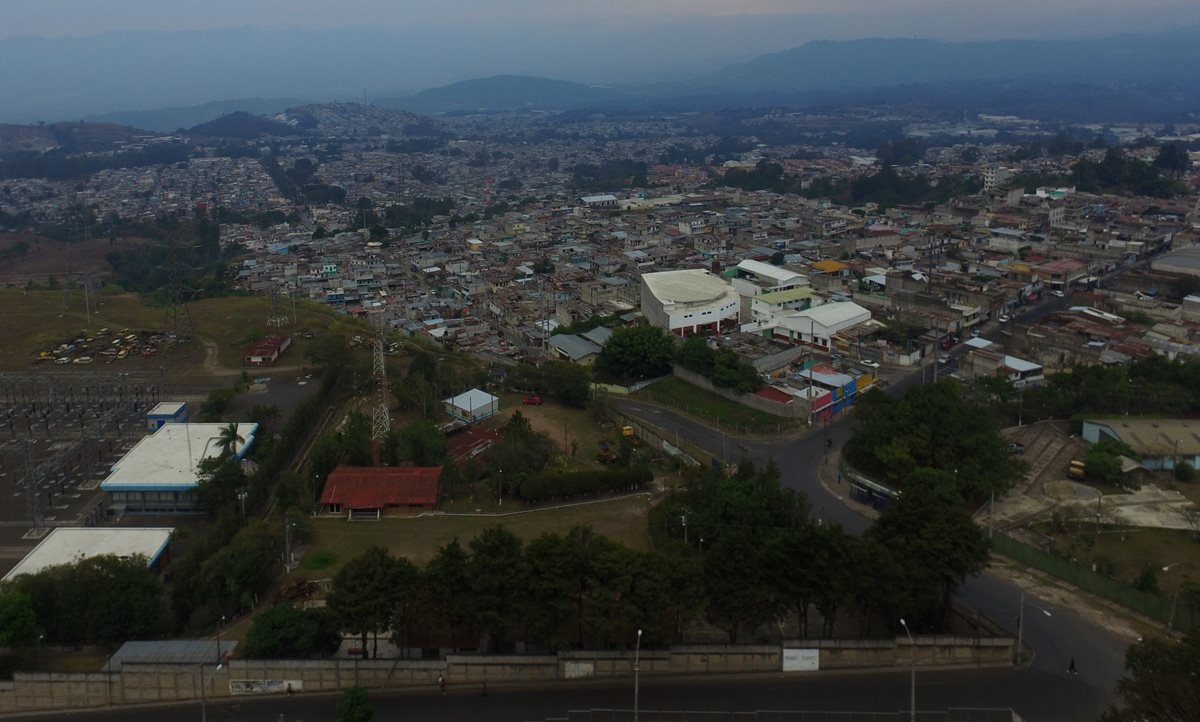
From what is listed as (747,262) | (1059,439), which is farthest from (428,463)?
(747,262)

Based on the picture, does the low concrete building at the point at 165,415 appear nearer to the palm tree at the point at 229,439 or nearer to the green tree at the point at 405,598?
the palm tree at the point at 229,439

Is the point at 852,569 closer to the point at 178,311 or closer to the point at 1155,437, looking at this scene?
the point at 1155,437

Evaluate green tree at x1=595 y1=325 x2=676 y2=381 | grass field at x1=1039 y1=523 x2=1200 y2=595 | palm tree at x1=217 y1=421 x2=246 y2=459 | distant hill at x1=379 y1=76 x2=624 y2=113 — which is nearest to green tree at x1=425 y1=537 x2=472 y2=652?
palm tree at x1=217 y1=421 x2=246 y2=459

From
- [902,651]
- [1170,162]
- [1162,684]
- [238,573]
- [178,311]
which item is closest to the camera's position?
[1162,684]

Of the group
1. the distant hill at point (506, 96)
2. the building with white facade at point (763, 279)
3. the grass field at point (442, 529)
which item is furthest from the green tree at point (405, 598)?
the distant hill at point (506, 96)

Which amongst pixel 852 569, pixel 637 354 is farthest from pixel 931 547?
pixel 637 354

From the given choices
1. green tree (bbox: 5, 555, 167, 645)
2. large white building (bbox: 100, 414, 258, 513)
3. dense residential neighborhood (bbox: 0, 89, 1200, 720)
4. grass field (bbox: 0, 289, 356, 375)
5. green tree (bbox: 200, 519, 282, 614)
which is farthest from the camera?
grass field (bbox: 0, 289, 356, 375)

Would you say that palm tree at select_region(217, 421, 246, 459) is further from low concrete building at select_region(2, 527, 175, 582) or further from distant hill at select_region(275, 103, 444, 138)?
distant hill at select_region(275, 103, 444, 138)
